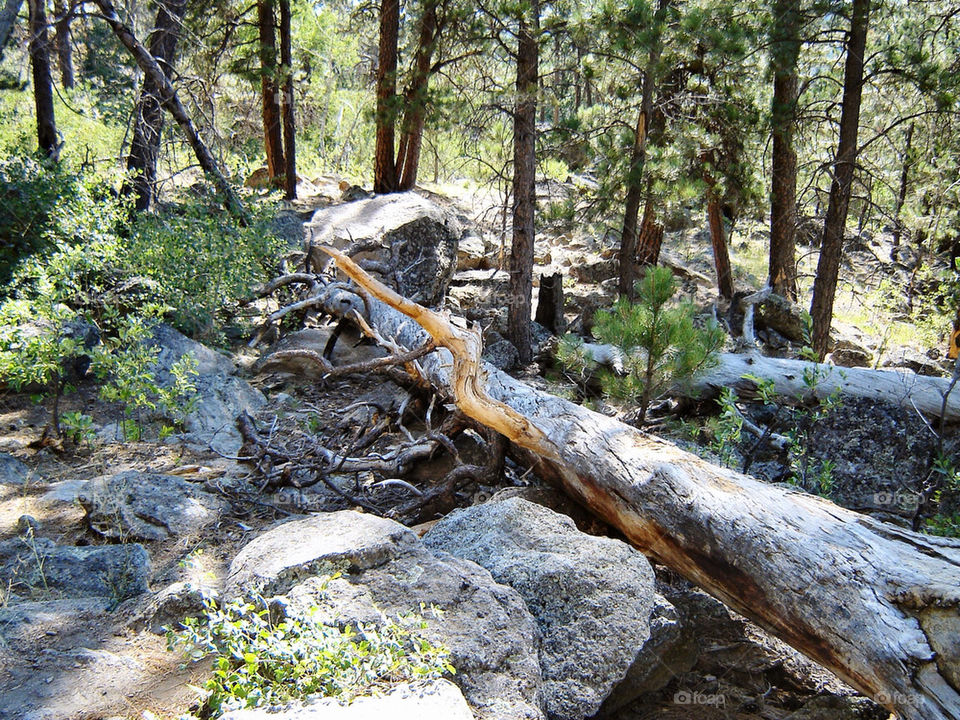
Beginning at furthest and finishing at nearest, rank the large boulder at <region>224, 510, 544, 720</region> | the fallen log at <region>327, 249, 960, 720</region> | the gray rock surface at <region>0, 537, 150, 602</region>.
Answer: the gray rock surface at <region>0, 537, 150, 602</region> → the fallen log at <region>327, 249, 960, 720</region> → the large boulder at <region>224, 510, 544, 720</region>

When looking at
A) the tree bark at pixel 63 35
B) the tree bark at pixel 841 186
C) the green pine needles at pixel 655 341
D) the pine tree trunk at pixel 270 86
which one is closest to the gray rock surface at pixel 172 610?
the green pine needles at pixel 655 341

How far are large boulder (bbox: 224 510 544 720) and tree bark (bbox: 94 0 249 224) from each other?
6296 mm

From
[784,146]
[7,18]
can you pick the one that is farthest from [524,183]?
[7,18]

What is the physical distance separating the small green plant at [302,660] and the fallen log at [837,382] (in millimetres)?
3989

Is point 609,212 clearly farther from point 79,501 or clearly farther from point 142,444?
point 79,501

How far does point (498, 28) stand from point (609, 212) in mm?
2892

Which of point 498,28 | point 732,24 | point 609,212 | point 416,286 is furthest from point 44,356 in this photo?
point 732,24

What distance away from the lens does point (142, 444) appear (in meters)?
5.80

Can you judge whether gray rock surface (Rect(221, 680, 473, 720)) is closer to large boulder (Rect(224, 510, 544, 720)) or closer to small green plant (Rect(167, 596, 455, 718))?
small green plant (Rect(167, 596, 455, 718))

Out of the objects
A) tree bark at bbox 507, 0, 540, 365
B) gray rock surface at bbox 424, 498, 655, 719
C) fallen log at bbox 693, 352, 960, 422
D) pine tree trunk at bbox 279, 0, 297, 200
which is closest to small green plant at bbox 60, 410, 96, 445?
gray rock surface at bbox 424, 498, 655, 719

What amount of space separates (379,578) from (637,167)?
7433 mm

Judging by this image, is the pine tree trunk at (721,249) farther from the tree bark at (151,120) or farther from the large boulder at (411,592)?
the large boulder at (411,592)

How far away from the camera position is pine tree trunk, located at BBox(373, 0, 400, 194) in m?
9.95

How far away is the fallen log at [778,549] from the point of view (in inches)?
114
